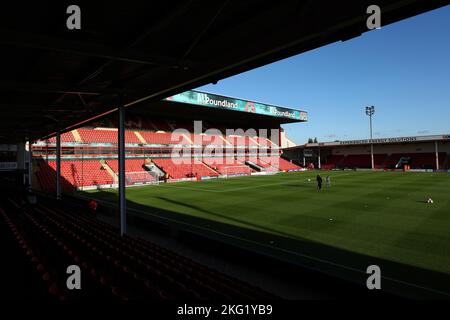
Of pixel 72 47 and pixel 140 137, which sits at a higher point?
pixel 140 137

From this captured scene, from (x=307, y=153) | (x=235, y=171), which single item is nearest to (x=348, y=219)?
(x=235, y=171)

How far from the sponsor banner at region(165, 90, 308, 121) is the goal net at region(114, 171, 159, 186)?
30.8ft

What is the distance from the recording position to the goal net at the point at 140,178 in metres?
30.5

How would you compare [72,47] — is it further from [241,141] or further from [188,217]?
[241,141]

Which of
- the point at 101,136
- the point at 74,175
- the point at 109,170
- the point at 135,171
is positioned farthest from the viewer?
the point at 101,136

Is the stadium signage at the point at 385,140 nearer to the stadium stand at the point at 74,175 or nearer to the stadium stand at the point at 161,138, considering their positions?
the stadium stand at the point at 161,138

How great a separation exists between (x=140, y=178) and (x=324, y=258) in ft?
91.4

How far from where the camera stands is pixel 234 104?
4031 centimetres

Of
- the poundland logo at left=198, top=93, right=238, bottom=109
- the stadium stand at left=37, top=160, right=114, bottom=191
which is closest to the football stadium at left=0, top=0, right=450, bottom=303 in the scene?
the stadium stand at left=37, top=160, right=114, bottom=191

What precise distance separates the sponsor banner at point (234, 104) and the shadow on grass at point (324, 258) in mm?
24247

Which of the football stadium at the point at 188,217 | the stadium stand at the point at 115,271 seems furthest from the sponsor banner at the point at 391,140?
the stadium stand at the point at 115,271

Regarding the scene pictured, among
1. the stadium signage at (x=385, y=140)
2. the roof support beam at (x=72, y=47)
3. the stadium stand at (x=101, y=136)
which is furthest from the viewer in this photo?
the stadium signage at (x=385, y=140)
